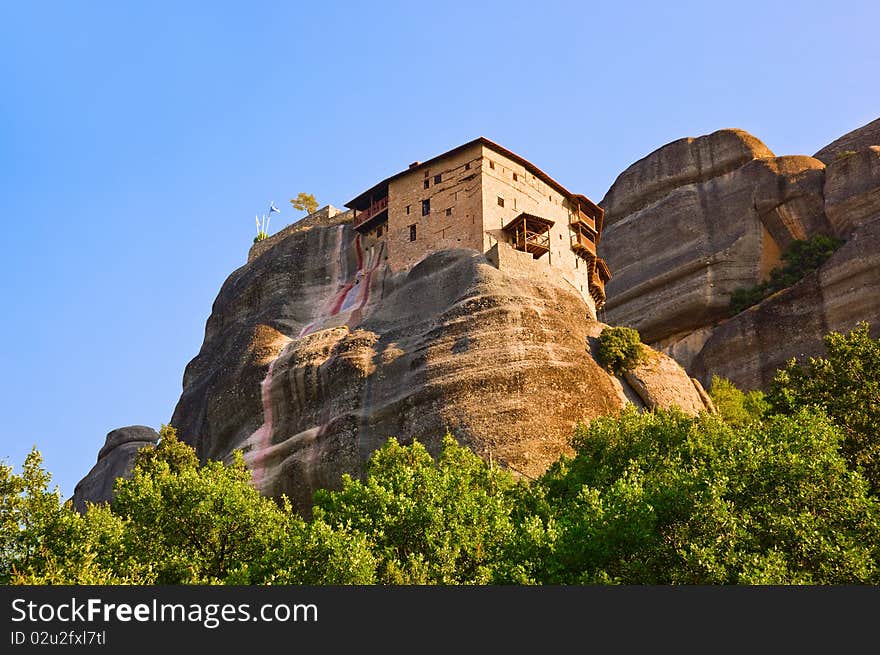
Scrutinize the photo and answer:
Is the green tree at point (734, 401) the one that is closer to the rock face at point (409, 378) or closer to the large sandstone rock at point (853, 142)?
the rock face at point (409, 378)

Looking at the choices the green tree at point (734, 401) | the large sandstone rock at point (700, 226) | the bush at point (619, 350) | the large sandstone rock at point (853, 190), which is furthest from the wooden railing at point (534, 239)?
the large sandstone rock at point (853, 190)

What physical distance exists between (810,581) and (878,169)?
64.6 m

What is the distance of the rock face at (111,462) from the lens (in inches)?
2803

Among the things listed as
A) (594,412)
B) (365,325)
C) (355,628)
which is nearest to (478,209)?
(365,325)

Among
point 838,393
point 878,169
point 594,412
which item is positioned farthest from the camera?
point 878,169

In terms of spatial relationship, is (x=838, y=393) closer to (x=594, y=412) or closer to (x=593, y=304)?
(x=594, y=412)

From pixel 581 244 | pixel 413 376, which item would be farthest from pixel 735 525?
pixel 581 244

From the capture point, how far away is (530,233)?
6400 cm

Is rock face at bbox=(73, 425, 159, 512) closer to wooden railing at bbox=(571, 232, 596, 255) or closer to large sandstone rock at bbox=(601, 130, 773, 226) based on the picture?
wooden railing at bbox=(571, 232, 596, 255)

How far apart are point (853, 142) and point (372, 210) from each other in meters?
50.7

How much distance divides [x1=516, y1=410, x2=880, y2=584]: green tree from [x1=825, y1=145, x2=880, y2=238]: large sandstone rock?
55.2 meters

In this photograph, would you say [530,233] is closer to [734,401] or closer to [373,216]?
[373,216]

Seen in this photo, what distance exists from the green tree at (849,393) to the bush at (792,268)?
44.2 metres

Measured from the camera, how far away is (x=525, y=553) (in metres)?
29.3
